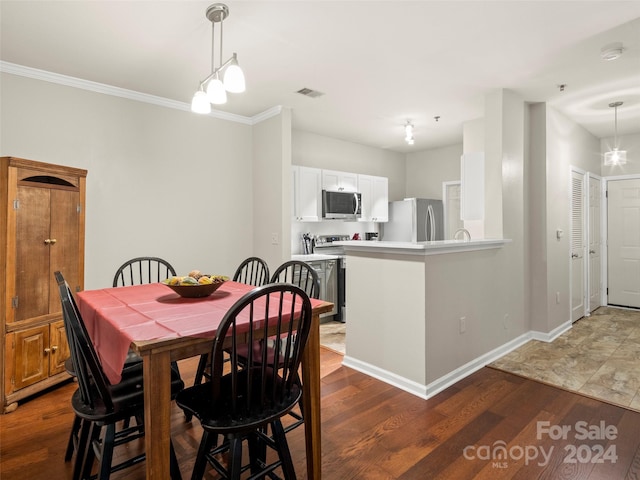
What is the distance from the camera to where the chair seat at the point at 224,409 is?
137 centimetres

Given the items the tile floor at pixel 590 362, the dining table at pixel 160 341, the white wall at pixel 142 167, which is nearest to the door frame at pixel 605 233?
the tile floor at pixel 590 362

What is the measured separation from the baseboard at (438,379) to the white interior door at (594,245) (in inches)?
93.8

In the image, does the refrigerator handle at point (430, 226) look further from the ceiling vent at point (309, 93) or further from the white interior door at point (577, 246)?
the ceiling vent at point (309, 93)

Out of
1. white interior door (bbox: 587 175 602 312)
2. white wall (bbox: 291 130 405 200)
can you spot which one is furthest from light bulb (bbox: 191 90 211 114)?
white interior door (bbox: 587 175 602 312)

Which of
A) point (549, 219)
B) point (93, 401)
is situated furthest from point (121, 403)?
point (549, 219)

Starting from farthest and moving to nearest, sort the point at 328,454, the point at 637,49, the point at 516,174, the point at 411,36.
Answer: the point at 516,174 → the point at 637,49 → the point at 411,36 → the point at 328,454

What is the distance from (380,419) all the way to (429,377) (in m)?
0.56

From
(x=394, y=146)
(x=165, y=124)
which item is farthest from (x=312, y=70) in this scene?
(x=394, y=146)

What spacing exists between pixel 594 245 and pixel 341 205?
3.85 metres

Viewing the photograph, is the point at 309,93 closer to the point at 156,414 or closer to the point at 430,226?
the point at 430,226

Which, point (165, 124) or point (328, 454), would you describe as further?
point (165, 124)

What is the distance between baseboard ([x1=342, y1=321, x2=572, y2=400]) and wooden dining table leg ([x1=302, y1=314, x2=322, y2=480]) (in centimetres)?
119

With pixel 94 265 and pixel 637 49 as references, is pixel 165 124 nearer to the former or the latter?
pixel 94 265

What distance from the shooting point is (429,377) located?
2725mm
